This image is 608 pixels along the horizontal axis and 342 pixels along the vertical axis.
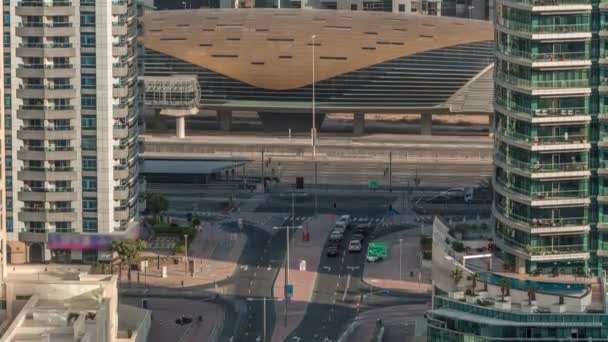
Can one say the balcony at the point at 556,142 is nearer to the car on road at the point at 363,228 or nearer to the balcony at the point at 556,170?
the balcony at the point at 556,170

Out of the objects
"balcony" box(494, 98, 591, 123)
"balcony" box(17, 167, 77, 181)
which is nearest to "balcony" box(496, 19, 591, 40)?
"balcony" box(494, 98, 591, 123)

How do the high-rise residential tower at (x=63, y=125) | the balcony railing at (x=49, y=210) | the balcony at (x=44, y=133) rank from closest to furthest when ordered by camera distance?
the high-rise residential tower at (x=63, y=125) < the balcony at (x=44, y=133) < the balcony railing at (x=49, y=210)

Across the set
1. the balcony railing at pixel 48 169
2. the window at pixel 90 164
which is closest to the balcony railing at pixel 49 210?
the balcony railing at pixel 48 169

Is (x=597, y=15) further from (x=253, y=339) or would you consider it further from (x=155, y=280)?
(x=155, y=280)

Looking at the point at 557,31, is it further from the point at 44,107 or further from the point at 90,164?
→ the point at 44,107

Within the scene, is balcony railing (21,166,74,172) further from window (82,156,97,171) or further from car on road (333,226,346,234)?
car on road (333,226,346,234)

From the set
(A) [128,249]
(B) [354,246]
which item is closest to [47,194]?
(A) [128,249]
